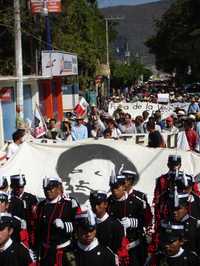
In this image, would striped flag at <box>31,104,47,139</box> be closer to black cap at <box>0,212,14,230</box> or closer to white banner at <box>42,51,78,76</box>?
black cap at <box>0,212,14,230</box>

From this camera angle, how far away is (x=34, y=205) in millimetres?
9305

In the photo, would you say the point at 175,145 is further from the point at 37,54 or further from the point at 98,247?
the point at 37,54

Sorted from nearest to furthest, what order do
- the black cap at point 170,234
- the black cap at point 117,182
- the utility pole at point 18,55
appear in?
1. the black cap at point 170,234
2. the black cap at point 117,182
3. the utility pole at point 18,55

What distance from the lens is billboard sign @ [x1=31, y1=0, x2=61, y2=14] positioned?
84.3 feet

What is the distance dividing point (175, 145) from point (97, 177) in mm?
2994

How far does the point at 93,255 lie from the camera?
265 inches

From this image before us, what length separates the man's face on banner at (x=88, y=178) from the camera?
1205cm

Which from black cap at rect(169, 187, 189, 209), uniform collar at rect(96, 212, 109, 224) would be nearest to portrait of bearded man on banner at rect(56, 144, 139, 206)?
black cap at rect(169, 187, 189, 209)

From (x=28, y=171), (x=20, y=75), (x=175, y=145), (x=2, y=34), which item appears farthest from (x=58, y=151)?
(x=2, y=34)

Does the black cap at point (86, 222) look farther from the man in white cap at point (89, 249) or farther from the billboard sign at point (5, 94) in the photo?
the billboard sign at point (5, 94)

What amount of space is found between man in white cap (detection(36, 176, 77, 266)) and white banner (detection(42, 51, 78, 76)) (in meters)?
22.6

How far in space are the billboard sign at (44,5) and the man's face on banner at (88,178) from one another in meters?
14.4

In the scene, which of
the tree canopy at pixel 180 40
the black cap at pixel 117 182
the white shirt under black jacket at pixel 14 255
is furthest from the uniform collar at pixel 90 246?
the tree canopy at pixel 180 40

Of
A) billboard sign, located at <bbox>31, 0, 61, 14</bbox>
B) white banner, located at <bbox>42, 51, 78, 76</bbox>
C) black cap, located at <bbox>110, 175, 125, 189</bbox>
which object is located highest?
billboard sign, located at <bbox>31, 0, 61, 14</bbox>
